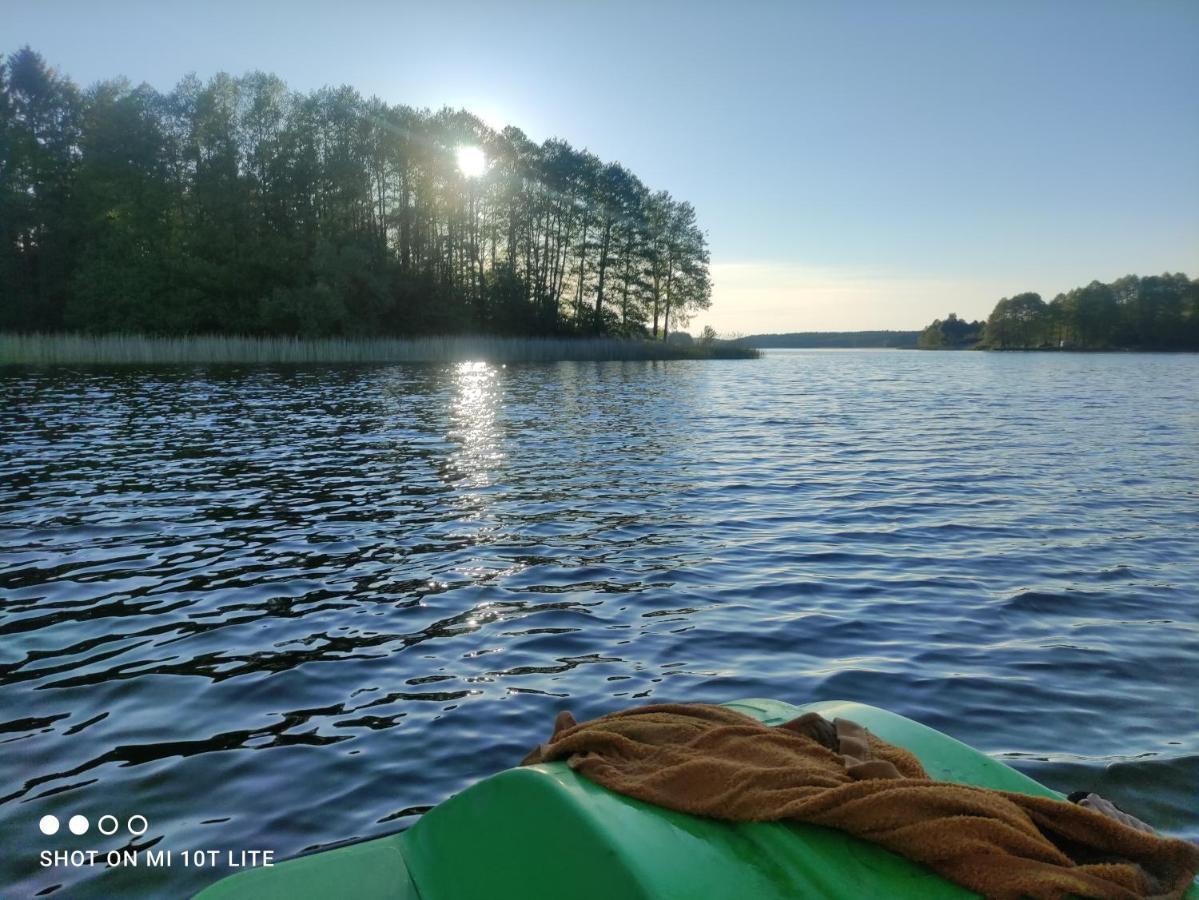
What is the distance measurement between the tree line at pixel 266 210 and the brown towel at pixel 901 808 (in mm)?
46366

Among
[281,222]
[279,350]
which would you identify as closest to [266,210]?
[281,222]

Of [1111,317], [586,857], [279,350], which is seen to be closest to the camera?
[586,857]

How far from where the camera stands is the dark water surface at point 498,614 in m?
3.78

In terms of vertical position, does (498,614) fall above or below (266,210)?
below

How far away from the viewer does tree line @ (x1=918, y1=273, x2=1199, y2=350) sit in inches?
4230

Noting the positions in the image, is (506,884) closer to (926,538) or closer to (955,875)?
(955,875)

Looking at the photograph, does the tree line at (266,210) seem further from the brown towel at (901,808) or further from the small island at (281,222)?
the brown towel at (901,808)

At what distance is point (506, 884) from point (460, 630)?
3697mm

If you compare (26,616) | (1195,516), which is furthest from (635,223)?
(26,616)

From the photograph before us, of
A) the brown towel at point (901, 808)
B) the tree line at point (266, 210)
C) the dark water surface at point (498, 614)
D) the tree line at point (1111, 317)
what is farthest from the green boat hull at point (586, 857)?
the tree line at point (1111, 317)

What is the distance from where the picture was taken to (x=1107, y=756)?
395cm

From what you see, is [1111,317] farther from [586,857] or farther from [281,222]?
[586,857]

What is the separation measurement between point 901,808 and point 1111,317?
421 ft

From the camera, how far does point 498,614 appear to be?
5.99 m
